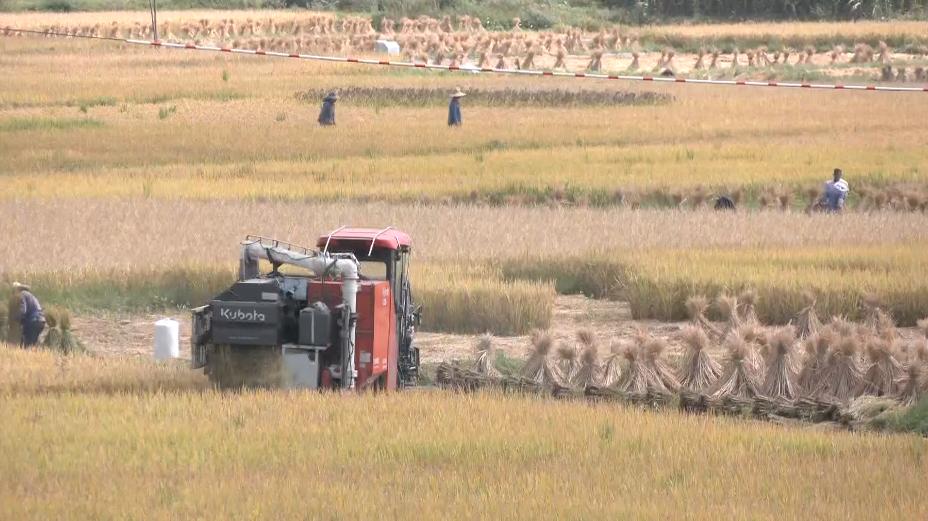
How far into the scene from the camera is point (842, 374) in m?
13.3

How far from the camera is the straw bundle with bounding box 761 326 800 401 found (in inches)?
522

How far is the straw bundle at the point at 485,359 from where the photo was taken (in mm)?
13898

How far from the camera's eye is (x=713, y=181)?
26172 mm

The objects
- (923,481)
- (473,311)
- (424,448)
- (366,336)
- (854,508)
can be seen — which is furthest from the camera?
(473,311)

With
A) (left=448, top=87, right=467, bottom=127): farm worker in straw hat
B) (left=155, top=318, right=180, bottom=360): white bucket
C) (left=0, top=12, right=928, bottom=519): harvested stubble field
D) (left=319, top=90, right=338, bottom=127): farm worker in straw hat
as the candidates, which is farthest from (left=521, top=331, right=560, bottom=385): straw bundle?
(left=448, top=87, right=467, bottom=127): farm worker in straw hat

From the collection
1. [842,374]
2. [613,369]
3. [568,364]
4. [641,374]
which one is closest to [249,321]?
[568,364]

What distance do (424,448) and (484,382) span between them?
12.0ft

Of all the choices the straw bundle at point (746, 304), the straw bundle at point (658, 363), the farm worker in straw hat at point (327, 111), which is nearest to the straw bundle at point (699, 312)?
the straw bundle at point (746, 304)

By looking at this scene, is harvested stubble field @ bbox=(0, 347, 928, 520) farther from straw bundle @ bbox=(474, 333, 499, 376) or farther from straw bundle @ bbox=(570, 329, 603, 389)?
straw bundle @ bbox=(474, 333, 499, 376)

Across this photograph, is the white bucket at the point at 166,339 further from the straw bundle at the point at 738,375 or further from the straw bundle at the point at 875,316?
the straw bundle at the point at 875,316

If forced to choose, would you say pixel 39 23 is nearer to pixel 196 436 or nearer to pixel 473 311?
pixel 473 311

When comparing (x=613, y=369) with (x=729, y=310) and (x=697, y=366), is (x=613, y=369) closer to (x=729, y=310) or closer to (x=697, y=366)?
(x=697, y=366)

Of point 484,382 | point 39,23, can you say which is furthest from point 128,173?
point 39,23

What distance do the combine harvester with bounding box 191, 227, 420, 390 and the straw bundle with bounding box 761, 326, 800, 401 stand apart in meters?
3.08
